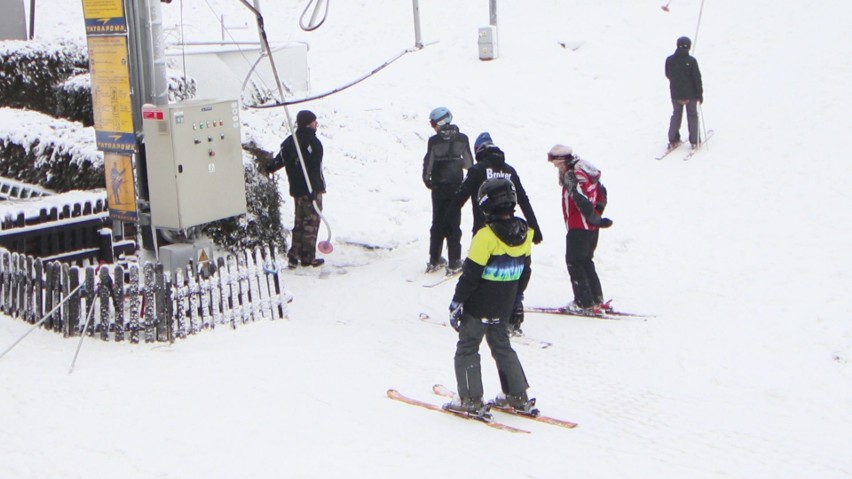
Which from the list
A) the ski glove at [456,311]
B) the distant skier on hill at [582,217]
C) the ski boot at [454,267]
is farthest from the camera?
the ski boot at [454,267]

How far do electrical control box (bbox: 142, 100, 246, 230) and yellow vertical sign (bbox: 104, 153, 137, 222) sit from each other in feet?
0.90

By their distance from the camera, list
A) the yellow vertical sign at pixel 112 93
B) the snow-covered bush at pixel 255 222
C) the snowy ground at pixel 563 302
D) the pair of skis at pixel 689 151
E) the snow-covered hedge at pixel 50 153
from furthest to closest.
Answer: the pair of skis at pixel 689 151, the snow-covered hedge at pixel 50 153, the snow-covered bush at pixel 255 222, the yellow vertical sign at pixel 112 93, the snowy ground at pixel 563 302

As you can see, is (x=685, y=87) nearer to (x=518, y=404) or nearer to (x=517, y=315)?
(x=517, y=315)

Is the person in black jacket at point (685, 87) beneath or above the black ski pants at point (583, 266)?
above

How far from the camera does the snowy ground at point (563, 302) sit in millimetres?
6172

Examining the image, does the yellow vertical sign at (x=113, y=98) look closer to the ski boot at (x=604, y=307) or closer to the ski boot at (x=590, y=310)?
the ski boot at (x=590, y=310)

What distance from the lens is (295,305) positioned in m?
9.80

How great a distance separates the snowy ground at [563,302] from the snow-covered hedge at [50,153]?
2.93m

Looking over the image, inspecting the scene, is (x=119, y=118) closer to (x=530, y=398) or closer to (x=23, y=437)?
(x=23, y=437)

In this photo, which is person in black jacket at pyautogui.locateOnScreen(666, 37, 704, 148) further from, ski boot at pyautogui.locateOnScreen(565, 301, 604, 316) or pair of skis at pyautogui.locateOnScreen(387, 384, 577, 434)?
pair of skis at pyautogui.locateOnScreen(387, 384, 577, 434)

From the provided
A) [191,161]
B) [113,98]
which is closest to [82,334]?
[191,161]

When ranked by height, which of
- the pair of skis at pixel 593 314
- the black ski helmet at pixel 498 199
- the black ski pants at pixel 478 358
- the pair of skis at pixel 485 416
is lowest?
→ the pair of skis at pixel 485 416

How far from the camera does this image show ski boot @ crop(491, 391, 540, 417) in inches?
265

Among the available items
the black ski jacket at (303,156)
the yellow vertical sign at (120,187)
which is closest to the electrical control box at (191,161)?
the yellow vertical sign at (120,187)
